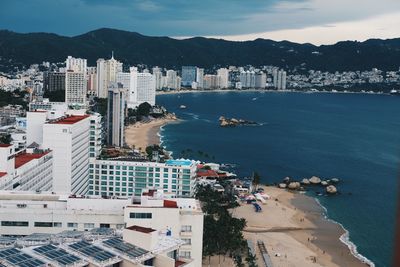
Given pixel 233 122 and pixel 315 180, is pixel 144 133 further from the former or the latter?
pixel 315 180

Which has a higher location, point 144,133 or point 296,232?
point 144,133

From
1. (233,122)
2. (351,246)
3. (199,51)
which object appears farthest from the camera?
(199,51)

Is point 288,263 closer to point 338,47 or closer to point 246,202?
point 246,202

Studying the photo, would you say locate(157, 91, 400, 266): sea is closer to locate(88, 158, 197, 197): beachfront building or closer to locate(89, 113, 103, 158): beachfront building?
locate(88, 158, 197, 197): beachfront building

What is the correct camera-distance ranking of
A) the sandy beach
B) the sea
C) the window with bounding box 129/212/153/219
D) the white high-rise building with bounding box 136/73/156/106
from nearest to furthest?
the window with bounding box 129/212/153/219
the sea
the sandy beach
the white high-rise building with bounding box 136/73/156/106

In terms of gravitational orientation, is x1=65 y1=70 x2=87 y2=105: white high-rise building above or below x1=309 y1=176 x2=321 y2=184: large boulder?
above

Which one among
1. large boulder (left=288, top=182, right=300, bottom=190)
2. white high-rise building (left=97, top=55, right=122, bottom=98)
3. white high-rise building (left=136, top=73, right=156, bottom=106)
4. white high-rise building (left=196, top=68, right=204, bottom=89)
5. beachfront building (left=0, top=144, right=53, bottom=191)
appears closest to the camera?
beachfront building (left=0, top=144, right=53, bottom=191)

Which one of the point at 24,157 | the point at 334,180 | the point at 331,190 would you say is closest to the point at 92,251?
the point at 24,157

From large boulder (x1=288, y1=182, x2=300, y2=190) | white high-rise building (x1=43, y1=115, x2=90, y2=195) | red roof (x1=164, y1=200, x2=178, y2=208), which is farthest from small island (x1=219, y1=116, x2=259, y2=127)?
red roof (x1=164, y1=200, x2=178, y2=208)
